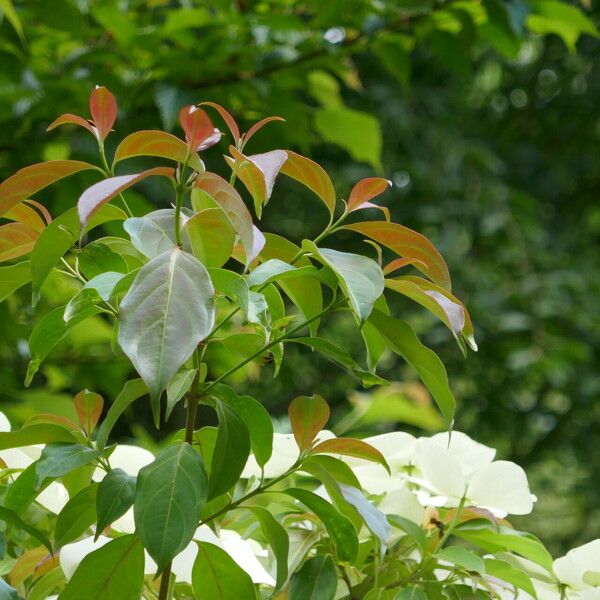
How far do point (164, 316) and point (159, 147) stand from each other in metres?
0.08

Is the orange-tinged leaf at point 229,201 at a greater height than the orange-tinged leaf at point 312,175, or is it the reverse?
the orange-tinged leaf at point 229,201

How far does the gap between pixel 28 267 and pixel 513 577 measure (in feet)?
0.84

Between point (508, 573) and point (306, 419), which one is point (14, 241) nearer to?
point (306, 419)

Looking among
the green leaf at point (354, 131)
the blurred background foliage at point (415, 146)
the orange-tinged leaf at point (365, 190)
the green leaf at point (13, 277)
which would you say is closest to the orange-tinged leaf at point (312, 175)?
the orange-tinged leaf at point (365, 190)

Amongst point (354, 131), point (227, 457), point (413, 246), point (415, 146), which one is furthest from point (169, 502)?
point (415, 146)

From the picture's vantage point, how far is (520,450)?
2738 millimetres

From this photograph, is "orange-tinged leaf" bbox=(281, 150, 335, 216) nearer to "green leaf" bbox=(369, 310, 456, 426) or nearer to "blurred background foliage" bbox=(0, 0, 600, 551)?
"green leaf" bbox=(369, 310, 456, 426)

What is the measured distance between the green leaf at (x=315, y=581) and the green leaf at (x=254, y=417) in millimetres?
63

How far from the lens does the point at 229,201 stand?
0.37 meters

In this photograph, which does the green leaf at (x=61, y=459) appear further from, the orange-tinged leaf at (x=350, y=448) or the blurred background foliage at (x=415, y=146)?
the blurred background foliage at (x=415, y=146)

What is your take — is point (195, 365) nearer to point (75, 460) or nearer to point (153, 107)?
point (75, 460)

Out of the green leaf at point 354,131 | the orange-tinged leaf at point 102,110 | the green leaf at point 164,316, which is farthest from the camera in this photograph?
the green leaf at point 354,131

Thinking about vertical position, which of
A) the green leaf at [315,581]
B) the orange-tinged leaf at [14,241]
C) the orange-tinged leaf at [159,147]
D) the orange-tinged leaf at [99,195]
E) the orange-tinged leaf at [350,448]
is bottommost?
the green leaf at [315,581]

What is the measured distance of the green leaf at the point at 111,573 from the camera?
14.8 inches
